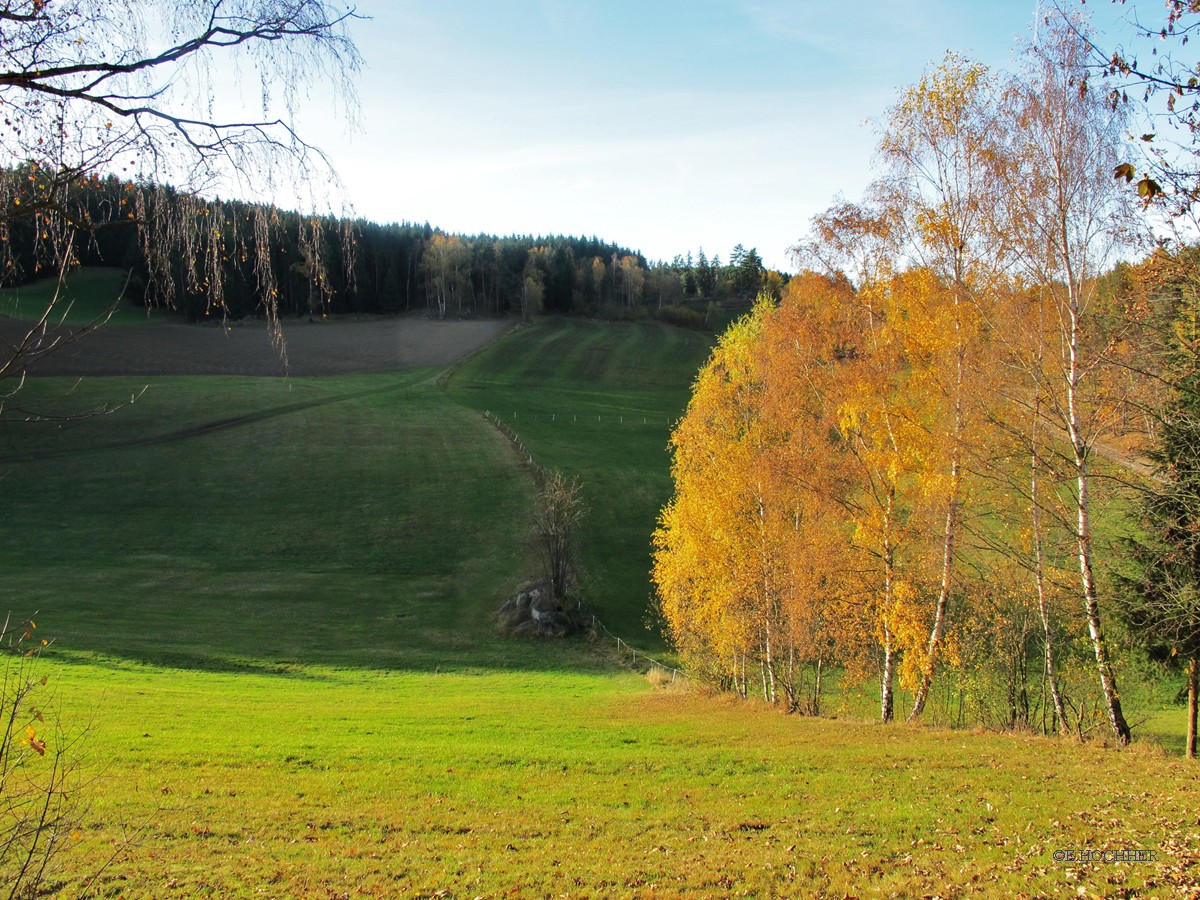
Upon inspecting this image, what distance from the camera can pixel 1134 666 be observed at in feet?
79.0

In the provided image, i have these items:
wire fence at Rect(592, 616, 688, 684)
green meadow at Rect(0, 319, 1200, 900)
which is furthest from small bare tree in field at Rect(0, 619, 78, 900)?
wire fence at Rect(592, 616, 688, 684)

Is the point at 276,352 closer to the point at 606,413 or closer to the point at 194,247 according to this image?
the point at 606,413

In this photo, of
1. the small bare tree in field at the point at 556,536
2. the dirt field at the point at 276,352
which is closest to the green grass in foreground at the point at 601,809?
the small bare tree in field at the point at 556,536

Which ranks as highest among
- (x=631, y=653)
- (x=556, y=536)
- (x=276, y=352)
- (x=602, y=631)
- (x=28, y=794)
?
(x=276, y=352)

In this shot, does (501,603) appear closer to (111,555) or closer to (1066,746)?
(111,555)

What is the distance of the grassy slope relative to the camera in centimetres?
5050

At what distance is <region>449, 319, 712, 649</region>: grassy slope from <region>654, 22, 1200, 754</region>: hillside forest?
64.2 feet

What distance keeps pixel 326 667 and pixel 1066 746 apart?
91.2ft

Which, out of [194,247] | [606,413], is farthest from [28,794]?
[606,413]

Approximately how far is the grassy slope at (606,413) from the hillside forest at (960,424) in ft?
64.2

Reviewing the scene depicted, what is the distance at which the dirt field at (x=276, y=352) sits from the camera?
78.9 m

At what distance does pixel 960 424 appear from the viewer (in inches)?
764

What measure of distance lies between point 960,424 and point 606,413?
6231cm

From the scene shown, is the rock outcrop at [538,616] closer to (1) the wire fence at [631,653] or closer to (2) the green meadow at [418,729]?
(1) the wire fence at [631,653]
